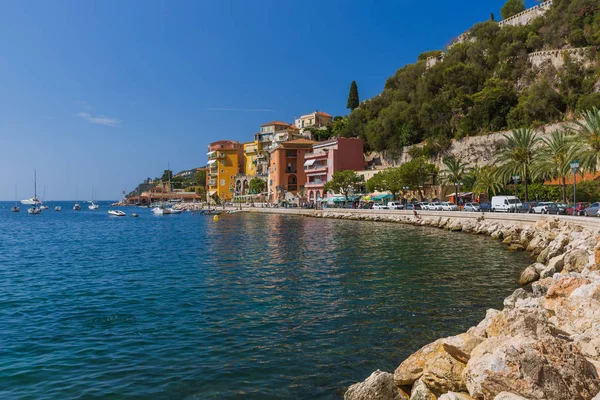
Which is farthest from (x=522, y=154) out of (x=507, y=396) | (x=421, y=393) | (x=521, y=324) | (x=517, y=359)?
(x=507, y=396)

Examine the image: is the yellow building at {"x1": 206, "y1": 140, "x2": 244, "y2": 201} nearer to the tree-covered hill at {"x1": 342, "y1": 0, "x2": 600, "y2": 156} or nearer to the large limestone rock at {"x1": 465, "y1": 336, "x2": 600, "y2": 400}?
the tree-covered hill at {"x1": 342, "y1": 0, "x2": 600, "y2": 156}

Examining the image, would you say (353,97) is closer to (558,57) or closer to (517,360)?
(558,57)

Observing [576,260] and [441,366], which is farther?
[576,260]

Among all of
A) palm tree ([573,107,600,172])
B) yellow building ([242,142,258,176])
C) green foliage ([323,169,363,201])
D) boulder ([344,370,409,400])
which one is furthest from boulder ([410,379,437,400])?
yellow building ([242,142,258,176])

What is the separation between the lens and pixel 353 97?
376 feet

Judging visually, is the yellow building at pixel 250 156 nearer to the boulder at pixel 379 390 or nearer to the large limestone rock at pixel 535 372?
the boulder at pixel 379 390

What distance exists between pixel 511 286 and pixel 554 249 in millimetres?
5798

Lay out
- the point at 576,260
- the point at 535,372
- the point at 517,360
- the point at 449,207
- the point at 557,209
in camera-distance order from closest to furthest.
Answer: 1. the point at 535,372
2. the point at 517,360
3. the point at 576,260
4. the point at 557,209
5. the point at 449,207

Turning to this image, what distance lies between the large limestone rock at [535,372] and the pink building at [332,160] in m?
78.7

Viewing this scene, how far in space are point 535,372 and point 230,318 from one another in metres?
9.47

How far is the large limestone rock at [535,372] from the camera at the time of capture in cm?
547

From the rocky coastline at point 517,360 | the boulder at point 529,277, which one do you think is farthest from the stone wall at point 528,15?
the rocky coastline at point 517,360

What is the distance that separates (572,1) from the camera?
223ft

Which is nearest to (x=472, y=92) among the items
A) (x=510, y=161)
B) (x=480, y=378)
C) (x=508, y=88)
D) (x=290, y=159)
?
(x=508, y=88)
